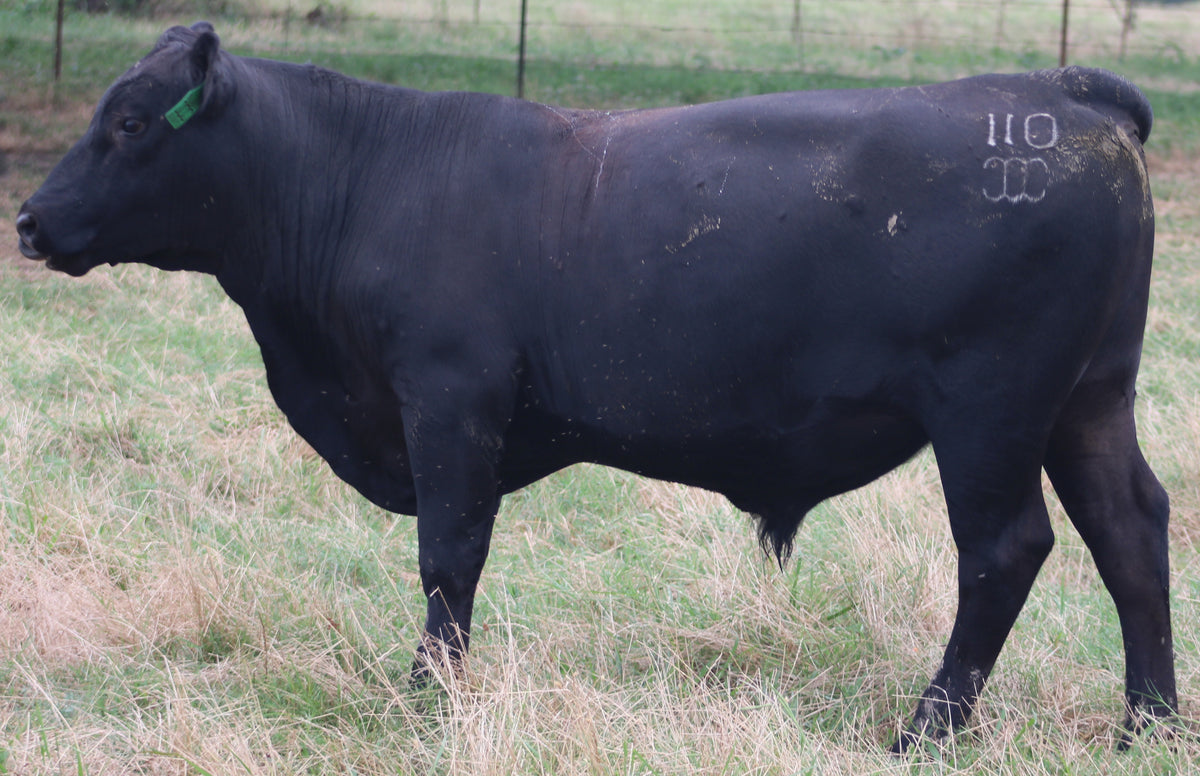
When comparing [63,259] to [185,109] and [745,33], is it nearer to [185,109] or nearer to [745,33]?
[185,109]

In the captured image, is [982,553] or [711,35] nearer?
[982,553]

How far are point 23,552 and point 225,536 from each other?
754 millimetres

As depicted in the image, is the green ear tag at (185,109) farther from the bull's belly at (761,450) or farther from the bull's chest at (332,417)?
the bull's belly at (761,450)

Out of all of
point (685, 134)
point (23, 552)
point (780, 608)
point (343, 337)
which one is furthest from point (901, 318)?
point (23, 552)

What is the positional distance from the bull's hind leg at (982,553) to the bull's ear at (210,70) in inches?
89.9

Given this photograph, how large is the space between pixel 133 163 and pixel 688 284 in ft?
5.49

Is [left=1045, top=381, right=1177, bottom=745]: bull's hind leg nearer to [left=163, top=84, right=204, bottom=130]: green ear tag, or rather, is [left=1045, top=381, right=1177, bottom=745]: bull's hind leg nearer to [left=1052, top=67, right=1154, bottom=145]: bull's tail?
[left=1052, top=67, right=1154, bottom=145]: bull's tail

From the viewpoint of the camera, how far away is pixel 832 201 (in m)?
3.26

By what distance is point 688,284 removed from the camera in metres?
3.35

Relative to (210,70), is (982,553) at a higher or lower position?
lower

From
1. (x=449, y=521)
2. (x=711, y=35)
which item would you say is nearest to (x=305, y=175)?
(x=449, y=521)

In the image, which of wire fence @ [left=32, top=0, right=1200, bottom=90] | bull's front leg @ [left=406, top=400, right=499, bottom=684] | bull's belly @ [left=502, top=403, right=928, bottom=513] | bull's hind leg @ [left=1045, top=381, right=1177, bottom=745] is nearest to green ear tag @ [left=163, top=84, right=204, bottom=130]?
bull's front leg @ [left=406, top=400, right=499, bottom=684]

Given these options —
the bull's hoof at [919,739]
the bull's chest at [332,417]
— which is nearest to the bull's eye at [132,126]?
the bull's chest at [332,417]

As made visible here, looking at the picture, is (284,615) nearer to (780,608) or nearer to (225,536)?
(225,536)
